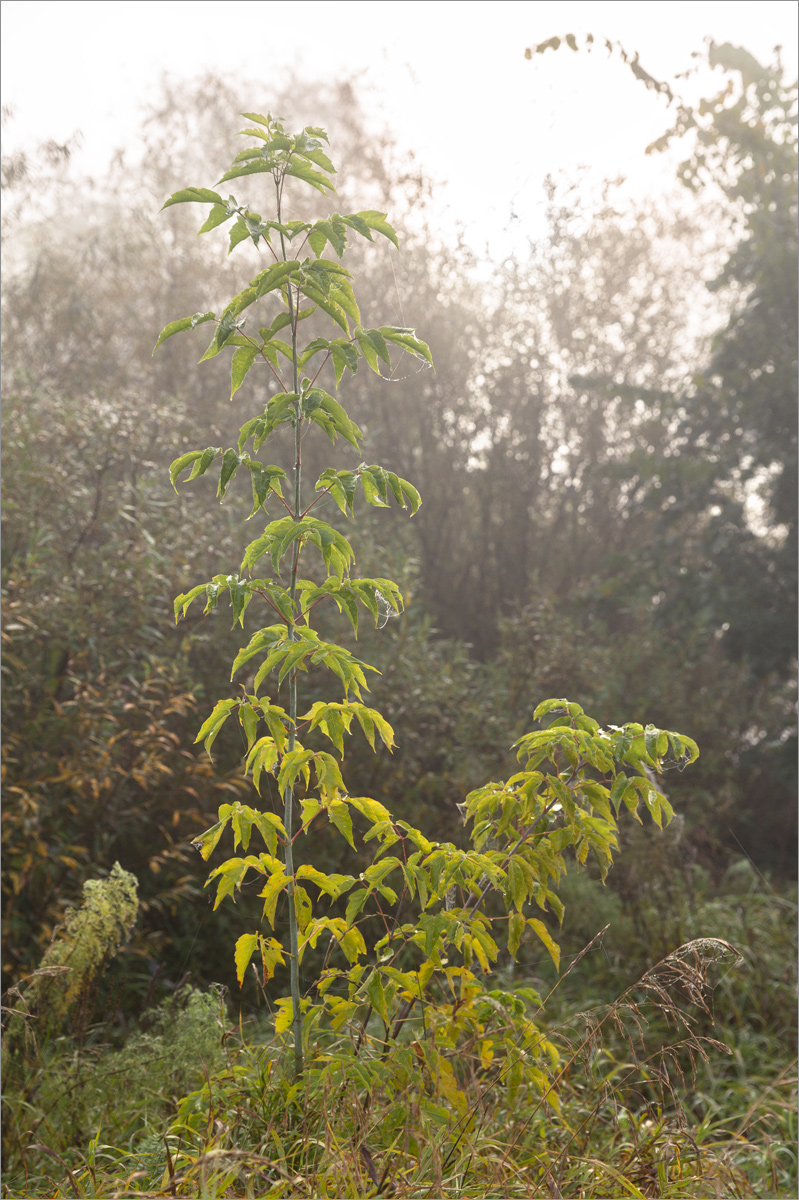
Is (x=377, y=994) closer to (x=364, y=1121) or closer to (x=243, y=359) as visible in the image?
(x=364, y=1121)

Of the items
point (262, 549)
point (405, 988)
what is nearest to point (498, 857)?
point (405, 988)

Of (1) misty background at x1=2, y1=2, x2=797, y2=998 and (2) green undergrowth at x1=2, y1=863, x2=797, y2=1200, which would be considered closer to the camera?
(2) green undergrowth at x1=2, y1=863, x2=797, y2=1200

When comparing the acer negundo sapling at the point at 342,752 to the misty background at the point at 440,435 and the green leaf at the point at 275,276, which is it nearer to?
the green leaf at the point at 275,276

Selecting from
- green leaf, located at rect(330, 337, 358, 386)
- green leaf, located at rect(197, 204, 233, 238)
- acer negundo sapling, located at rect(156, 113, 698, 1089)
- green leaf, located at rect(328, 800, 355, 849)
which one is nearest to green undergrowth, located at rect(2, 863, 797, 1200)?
acer negundo sapling, located at rect(156, 113, 698, 1089)

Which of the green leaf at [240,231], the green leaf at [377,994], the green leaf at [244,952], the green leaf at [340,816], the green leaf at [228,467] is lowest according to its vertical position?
the green leaf at [377,994]

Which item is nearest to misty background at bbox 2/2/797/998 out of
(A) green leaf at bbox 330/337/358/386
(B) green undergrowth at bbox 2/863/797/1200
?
(B) green undergrowth at bbox 2/863/797/1200

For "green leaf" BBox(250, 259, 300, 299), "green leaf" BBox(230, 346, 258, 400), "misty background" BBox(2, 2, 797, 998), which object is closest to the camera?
"green leaf" BBox(250, 259, 300, 299)

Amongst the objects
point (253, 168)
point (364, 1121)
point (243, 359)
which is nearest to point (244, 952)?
point (364, 1121)

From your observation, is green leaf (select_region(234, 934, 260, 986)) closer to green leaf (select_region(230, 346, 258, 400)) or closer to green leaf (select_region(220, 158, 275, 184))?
green leaf (select_region(230, 346, 258, 400))

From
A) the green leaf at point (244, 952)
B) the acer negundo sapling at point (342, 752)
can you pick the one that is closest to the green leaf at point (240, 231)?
the acer negundo sapling at point (342, 752)

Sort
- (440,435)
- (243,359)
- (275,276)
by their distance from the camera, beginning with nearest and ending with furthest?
(275,276) < (243,359) < (440,435)

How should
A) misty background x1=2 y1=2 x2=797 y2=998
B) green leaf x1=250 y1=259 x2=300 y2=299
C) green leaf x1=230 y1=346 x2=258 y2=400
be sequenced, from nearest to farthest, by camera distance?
green leaf x1=250 y1=259 x2=300 y2=299
green leaf x1=230 y1=346 x2=258 y2=400
misty background x1=2 y1=2 x2=797 y2=998

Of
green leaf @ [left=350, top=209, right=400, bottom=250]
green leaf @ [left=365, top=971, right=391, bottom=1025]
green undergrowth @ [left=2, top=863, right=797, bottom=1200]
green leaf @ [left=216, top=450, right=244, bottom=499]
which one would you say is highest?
green leaf @ [left=350, top=209, right=400, bottom=250]

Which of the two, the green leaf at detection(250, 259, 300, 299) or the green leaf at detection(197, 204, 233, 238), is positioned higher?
the green leaf at detection(197, 204, 233, 238)
